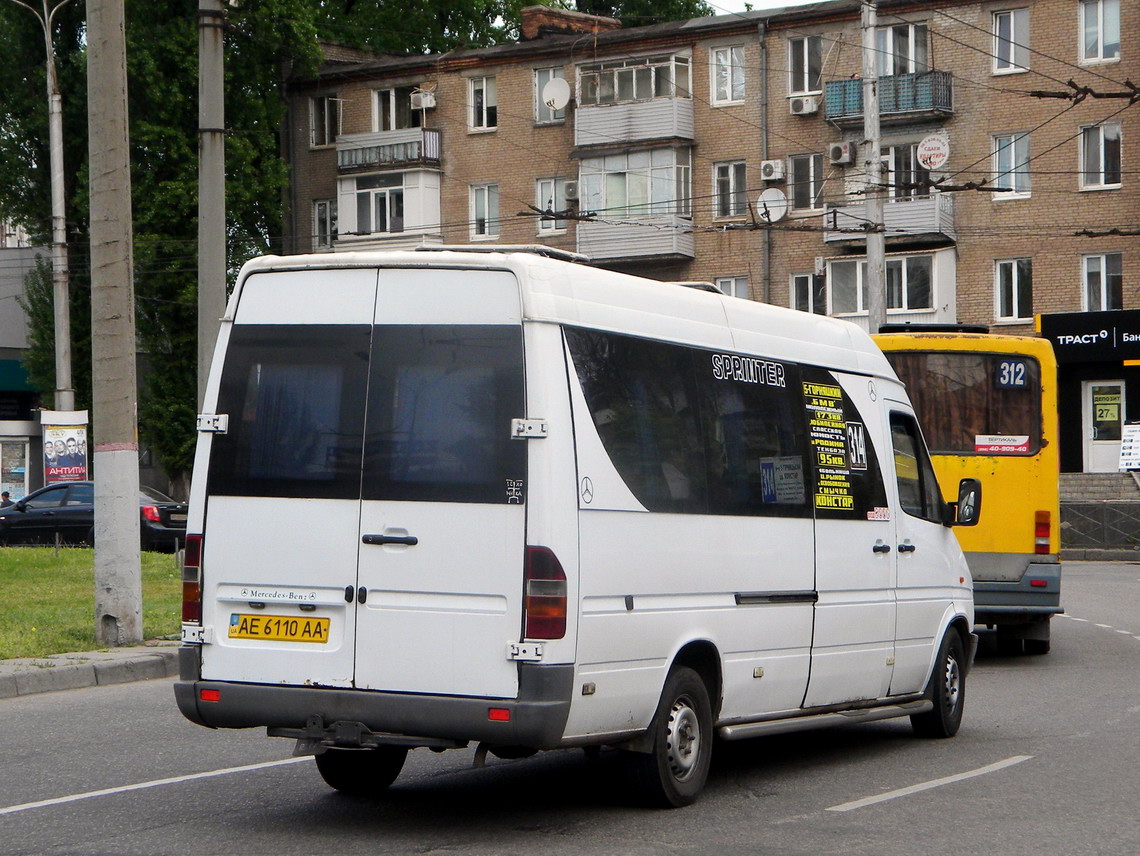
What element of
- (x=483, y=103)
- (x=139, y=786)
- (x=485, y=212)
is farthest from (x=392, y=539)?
(x=483, y=103)

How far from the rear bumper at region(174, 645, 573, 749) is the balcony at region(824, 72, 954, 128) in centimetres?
3918

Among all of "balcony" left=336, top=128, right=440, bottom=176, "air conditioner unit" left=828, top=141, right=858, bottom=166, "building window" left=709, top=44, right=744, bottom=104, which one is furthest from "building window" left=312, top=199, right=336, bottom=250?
"air conditioner unit" left=828, top=141, right=858, bottom=166

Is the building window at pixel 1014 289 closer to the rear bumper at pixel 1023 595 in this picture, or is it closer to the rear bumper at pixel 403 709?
the rear bumper at pixel 1023 595

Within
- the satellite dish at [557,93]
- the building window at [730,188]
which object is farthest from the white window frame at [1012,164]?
the satellite dish at [557,93]

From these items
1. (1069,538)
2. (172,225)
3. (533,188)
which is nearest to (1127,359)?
(1069,538)

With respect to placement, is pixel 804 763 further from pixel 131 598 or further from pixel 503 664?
pixel 131 598

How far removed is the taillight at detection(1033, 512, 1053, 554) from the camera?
51.4ft

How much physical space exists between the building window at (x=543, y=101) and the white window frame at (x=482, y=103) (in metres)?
1.38

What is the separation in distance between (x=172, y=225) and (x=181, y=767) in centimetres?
4025

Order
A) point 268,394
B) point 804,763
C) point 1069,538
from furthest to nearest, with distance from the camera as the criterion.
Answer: point 1069,538 < point 804,763 < point 268,394

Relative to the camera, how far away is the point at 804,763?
9727mm

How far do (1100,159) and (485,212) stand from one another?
1773 centimetres

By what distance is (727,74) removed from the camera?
47.6 meters

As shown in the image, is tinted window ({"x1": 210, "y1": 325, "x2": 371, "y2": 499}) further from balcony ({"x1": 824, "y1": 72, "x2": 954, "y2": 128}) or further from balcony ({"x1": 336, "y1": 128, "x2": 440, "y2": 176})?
balcony ({"x1": 336, "y1": 128, "x2": 440, "y2": 176})
